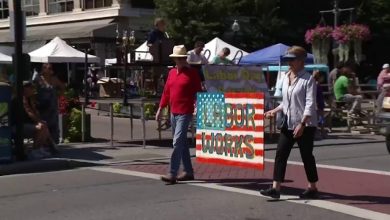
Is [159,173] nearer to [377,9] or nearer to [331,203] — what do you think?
[331,203]

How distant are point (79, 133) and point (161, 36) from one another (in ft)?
10.0

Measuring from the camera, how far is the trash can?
37.3 ft

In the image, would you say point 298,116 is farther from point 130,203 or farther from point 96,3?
point 96,3

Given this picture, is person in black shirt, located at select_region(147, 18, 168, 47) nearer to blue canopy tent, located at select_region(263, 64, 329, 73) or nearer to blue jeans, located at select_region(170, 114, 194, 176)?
blue jeans, located at select_region(170, 114, 194, 176)

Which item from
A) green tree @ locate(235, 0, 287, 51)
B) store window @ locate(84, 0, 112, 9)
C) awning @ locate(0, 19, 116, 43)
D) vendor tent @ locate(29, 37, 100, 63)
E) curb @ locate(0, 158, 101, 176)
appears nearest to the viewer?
curb @ locate(0, 158, 101, 176)

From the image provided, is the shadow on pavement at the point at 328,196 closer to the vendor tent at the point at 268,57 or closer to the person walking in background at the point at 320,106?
the person walking in background at the point at 320,106

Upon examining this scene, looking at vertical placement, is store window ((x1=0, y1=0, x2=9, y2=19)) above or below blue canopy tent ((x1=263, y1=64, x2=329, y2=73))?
above

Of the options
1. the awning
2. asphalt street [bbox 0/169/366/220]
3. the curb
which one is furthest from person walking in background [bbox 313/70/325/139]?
the awning

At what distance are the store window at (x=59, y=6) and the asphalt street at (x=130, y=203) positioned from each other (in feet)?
102

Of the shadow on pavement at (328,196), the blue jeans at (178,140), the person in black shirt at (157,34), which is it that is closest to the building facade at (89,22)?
the person in black shirt at (157,34)

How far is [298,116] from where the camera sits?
316 inches

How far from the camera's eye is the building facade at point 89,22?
34644 mm

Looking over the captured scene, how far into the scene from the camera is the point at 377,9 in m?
38.9

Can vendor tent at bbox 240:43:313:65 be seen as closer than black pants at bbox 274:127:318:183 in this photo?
No
